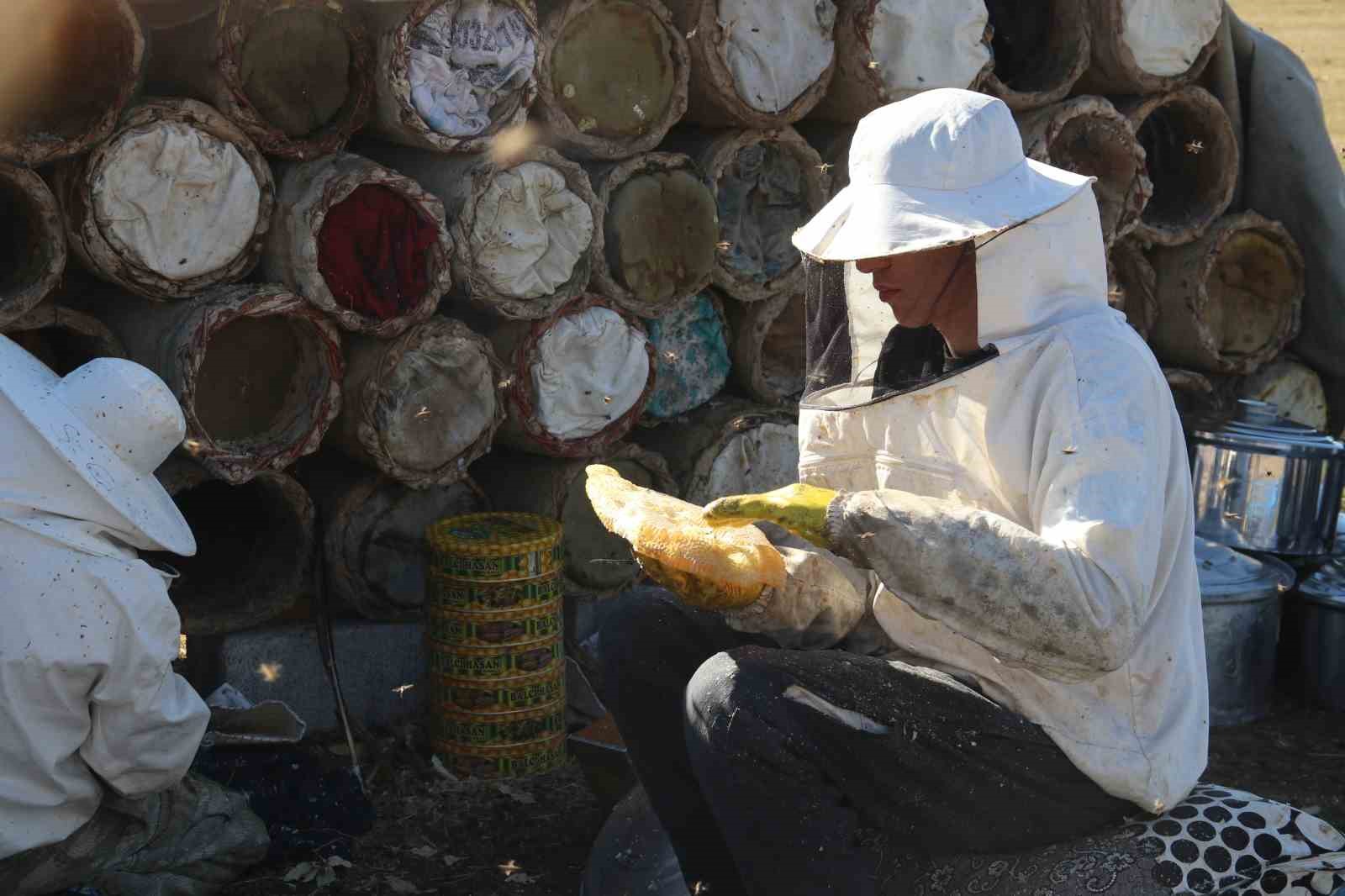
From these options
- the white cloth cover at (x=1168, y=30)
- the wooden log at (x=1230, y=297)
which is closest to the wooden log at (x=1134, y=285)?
the wooden log at (x=1230, y=297)

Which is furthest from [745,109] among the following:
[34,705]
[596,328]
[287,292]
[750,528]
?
[34,705]

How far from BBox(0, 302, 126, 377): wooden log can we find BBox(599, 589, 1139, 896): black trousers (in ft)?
6.10

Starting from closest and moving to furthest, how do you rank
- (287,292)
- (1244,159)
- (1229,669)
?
(287,292) → (1229,669) → (1244,159)

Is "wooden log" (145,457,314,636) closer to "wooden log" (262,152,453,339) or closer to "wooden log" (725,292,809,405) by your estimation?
"wooden log" (262,152,453,339)

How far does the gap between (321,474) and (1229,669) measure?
2.74 meters

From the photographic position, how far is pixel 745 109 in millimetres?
4133

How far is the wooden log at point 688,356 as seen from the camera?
4.30 metres

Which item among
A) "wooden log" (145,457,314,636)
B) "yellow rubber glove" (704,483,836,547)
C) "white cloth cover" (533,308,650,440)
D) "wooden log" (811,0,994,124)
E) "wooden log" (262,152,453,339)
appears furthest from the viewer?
"wooden log" (811,0,994,124)

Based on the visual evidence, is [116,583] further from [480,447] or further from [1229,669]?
[1229,669]

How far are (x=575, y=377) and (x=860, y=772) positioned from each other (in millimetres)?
1960

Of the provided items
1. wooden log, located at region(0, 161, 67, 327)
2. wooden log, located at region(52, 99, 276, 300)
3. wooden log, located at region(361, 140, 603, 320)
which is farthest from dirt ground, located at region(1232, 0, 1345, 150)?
wooden log, located at region(0, 161, 67, 327)

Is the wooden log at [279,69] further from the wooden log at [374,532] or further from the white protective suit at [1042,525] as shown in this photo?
the white protective suit at [1042,525]

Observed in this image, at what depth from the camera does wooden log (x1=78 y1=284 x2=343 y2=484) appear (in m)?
3.43

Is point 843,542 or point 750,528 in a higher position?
point 843,542
